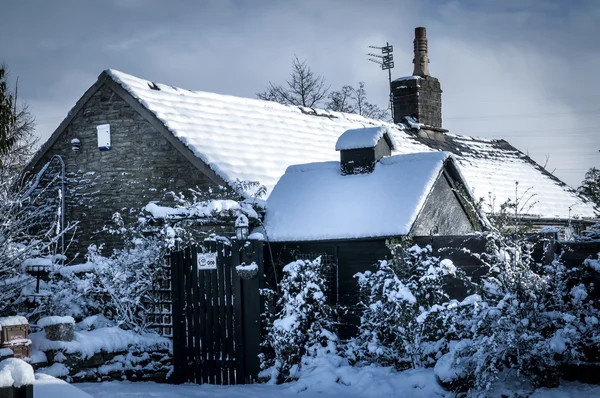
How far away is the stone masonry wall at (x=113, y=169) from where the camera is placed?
1554 cm

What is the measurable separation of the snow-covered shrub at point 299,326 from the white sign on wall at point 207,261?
3.84ft

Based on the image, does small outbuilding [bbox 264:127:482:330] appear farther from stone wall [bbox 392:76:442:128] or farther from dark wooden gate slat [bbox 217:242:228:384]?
stone wall [bbox 392:76:442:128]

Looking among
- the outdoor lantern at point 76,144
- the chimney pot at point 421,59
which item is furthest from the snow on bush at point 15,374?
the chimney pot at point 421,59

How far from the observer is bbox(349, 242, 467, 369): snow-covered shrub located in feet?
31.2

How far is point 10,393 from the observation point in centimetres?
482

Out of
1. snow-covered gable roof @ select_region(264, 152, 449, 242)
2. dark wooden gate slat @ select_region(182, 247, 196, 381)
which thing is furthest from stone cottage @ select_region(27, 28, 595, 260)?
dark wooden gate slat @ select_region(182, 247, 196, 381)

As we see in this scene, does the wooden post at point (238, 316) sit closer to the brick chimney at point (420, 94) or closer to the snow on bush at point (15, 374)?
the snow on bush at point (15, 374)

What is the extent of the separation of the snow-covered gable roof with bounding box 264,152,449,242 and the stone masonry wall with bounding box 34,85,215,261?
2902 mm

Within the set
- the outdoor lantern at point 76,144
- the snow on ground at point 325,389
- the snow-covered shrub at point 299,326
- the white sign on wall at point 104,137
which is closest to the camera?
the snow on ground at point 325,389

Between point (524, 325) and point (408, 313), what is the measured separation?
191 centimetres

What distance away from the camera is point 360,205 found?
39.0 feet

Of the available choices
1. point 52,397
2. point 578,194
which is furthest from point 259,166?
point 578,194

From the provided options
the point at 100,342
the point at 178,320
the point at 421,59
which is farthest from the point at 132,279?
the point at 421,59

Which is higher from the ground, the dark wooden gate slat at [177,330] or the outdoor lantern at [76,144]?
the outdoor lantern at [76,144]
